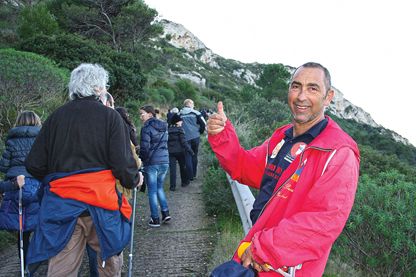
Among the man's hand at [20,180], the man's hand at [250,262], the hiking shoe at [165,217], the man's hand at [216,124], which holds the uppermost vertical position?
the man's hand at [216,124]

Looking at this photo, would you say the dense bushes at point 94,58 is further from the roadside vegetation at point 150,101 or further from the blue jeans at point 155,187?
the blue jeans at point 155,187

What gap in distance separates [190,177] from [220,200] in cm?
300

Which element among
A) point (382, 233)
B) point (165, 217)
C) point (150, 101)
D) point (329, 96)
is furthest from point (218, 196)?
point (150, 101)

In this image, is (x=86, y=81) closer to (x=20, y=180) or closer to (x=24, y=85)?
(x=20, y=180)

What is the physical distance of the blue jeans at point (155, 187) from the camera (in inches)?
243

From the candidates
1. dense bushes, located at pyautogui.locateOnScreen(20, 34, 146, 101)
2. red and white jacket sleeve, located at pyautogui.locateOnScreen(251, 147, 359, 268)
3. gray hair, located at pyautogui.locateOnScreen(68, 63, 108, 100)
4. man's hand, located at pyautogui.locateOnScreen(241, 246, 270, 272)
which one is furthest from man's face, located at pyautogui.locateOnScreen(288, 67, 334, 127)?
dense bushes, located at pyautogui.locateOnScreen(20, 34, 146, 101)

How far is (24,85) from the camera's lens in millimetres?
10297

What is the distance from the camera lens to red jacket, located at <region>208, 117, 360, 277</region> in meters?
1.80

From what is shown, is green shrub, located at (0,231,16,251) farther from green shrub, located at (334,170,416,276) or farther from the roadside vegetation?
green shrub, located at (334,170,416,276)

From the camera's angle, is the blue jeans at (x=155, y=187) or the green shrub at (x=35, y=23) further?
the green shrub at (x=35, y=23)

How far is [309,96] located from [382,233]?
100 inches

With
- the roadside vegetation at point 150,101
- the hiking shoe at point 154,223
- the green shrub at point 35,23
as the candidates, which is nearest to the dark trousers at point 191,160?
the roadside vegetation at point 150,101

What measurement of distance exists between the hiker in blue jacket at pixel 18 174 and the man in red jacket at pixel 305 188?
9.81ft

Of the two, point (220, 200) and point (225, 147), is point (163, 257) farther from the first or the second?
point (225, 147)
